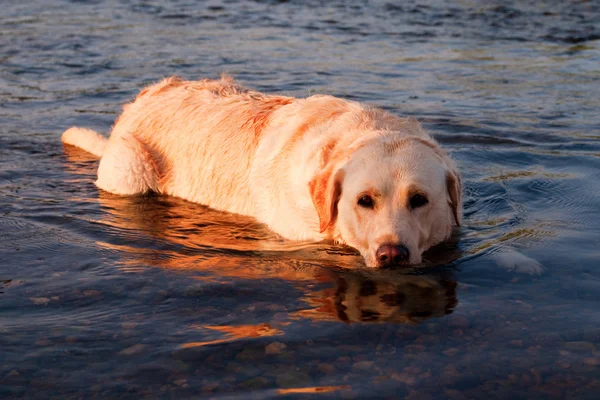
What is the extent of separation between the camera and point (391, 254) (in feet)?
17.0

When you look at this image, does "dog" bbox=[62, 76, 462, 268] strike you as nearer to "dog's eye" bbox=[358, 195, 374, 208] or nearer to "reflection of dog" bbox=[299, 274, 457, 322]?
"dog's eye" bbox=[358, 195, 374, 208]

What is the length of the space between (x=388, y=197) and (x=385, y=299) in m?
0.71

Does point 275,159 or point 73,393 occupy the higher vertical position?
point 275,159

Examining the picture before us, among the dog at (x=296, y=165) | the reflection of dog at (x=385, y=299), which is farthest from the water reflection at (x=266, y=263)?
the dog at (x=296, y=165)

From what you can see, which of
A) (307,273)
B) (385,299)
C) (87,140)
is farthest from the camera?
(87,140)

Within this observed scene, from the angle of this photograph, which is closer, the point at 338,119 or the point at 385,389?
the point at 385,389

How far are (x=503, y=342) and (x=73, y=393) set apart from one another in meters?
2.17

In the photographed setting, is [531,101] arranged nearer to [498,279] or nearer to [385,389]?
[498,279]

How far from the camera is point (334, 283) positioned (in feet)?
17.7

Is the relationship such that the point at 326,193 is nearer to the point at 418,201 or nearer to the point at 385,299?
the point at 418,201

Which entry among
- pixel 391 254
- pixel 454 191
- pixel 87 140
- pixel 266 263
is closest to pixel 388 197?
pixel 391 254

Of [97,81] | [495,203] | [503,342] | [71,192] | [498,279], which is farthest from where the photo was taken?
[97,81]

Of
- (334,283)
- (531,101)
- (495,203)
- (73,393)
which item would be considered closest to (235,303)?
(334,283)

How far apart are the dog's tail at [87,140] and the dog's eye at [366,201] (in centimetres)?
421
